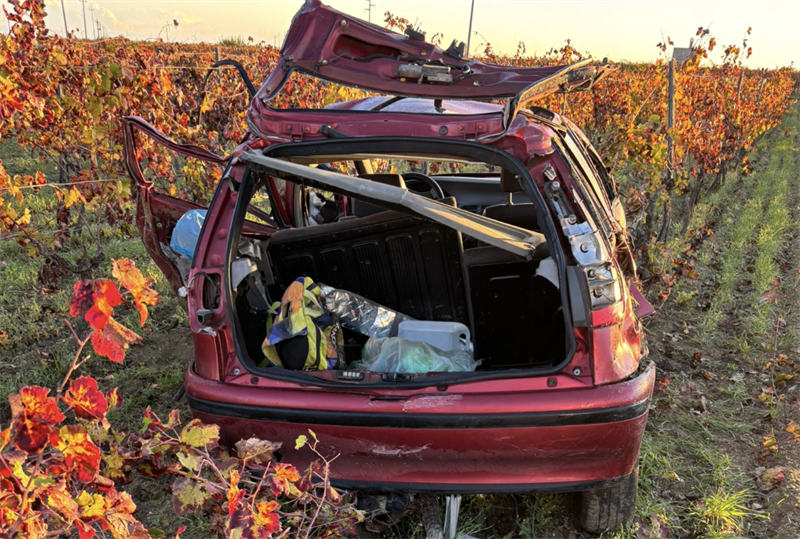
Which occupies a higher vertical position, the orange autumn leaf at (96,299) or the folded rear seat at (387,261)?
the orange autumn leaf at (96,299)

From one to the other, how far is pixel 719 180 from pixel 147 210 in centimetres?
931

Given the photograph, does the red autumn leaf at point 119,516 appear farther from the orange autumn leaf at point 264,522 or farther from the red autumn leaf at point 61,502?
the orange autumn leaf at point 264,522

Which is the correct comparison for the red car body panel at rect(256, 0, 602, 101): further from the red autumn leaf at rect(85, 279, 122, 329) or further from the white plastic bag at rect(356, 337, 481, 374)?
the red autumn leaf at rect(85, 279, 122, 329)

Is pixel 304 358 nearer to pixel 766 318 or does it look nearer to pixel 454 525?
pixel 454 525

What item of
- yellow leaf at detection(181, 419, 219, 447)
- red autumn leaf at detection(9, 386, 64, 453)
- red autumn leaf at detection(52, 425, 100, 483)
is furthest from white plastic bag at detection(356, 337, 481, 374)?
red autumn leaf at detection(9, 386, 64, 453)

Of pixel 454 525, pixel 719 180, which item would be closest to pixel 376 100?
pixel 454 525

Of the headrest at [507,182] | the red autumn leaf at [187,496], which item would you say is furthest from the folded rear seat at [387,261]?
the red autumn leaf at [187,496]

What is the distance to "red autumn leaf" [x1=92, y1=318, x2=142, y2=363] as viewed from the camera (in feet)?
5.03

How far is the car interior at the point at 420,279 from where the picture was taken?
294cm

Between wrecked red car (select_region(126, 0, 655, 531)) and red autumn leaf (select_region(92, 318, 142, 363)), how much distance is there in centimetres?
84

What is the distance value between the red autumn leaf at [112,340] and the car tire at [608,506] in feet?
6.60

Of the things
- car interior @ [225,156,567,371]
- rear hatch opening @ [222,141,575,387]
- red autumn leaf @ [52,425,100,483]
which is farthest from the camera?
car interior @ [225,156,567,371]

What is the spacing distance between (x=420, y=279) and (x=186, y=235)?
1306mm

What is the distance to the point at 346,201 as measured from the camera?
177 inches
